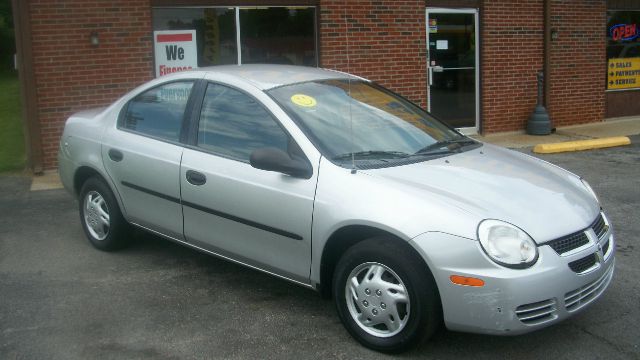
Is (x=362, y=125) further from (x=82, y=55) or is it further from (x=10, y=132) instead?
(x=10, y=132)

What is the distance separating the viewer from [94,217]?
19.7 ft

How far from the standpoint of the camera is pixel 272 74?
5.18 m

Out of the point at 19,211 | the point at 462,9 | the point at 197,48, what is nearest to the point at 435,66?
the point at 462,9

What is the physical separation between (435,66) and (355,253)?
27.1ft

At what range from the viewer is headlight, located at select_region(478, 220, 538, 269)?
365 cm

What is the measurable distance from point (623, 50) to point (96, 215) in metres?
11.2

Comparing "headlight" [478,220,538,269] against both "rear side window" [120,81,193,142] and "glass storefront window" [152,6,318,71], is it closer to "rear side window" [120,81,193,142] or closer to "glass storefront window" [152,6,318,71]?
"rear side window" [120,81,193,142]

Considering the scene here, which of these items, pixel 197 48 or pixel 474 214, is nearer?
pixel 474 214

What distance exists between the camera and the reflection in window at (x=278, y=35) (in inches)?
411

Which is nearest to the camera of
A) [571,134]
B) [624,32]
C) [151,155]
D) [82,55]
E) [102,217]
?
[151,155]

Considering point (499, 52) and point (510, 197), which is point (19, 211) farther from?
point (499, 52)

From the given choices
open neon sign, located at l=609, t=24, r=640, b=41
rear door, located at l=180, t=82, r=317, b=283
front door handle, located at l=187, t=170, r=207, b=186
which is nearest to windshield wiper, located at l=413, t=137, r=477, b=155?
rear door, located at l=180, t=82, r=317, b=283

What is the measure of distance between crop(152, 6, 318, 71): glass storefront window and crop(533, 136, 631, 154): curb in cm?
359

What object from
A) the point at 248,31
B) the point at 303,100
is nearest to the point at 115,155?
the point at 303,100
